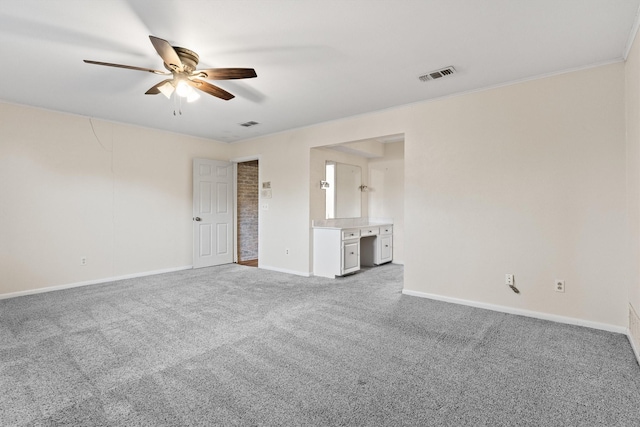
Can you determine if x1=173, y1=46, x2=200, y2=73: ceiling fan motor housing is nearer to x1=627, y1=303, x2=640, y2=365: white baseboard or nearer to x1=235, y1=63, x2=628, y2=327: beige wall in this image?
x1=235, y1=63, x2=628, y2=327: beige wall

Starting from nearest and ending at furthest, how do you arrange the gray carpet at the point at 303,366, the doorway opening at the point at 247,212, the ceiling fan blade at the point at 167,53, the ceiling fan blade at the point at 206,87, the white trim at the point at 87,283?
the gray carpet at the point at 303,366 → the ceiling fan blade at the point at 167,53 → the ceiling fan blade at the point at 206,87 → the white trim at the point at 87,283 → the doorway opening at the point at 247,212

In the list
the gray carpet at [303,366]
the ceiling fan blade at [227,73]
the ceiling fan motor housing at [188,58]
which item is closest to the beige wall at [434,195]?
the gray carpet at [303,366]

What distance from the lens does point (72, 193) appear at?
14.8 feet

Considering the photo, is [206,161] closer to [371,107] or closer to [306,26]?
[371,107]

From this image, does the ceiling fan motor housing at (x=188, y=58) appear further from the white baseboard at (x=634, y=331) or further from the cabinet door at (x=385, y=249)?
the cabinet door at (x=385, y=249)

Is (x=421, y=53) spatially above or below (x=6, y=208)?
above

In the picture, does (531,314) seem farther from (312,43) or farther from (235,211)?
(235,211)

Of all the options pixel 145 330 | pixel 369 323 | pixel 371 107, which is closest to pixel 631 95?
pixel 371 107

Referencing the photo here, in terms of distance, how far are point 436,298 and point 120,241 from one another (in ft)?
15.8

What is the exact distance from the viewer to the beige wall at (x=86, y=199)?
13.3ft

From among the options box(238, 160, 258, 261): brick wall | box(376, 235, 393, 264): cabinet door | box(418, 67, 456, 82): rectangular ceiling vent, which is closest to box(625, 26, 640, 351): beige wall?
box(418, 67, 456, 82): rectangular ceiling vent

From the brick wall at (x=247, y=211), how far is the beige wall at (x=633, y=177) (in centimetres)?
599

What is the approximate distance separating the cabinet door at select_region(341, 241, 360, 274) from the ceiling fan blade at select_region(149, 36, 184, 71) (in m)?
3.47

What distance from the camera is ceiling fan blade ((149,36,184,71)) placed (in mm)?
2091
